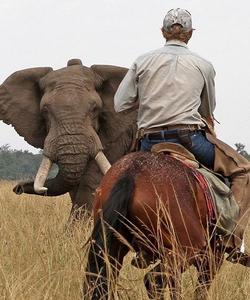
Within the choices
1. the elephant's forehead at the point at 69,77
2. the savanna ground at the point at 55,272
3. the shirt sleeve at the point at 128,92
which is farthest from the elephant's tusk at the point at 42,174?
the shirt sleeve at the point at 128,92

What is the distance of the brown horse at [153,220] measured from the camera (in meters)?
4.62

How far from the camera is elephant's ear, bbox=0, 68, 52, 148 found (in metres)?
10.6

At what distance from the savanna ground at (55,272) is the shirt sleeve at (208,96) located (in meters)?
1.02

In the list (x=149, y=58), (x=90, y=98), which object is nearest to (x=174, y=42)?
(x=149, y=58)

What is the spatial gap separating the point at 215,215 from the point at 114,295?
779mm

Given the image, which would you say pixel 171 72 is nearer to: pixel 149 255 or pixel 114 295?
pixel 149 255

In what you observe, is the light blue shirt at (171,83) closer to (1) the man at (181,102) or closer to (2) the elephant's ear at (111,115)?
(1) the man at (181,102)

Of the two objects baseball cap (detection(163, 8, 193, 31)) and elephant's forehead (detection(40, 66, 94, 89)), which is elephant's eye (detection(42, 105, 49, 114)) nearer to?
elephant's forehead (detection(40, 66, 94, 89))

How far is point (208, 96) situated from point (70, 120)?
13.2 ft

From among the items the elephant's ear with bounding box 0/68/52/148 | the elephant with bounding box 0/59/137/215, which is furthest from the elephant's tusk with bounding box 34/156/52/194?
the elephant's ear with bounding box 0/68/52/148

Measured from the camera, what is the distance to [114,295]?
4.59 metres

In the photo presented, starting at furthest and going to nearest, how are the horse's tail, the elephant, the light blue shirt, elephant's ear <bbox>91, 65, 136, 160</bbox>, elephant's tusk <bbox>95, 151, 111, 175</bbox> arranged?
elephant's ear <bbox>91, 65, 136, 160</bbox> < elephant's tusk <bbox>95, 151, 111, 175</bbox> < the elephant < the light blue shirt < the horse's tail

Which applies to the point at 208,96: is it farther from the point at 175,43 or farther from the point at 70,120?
the point at 70,120

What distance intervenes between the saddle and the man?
105mm
